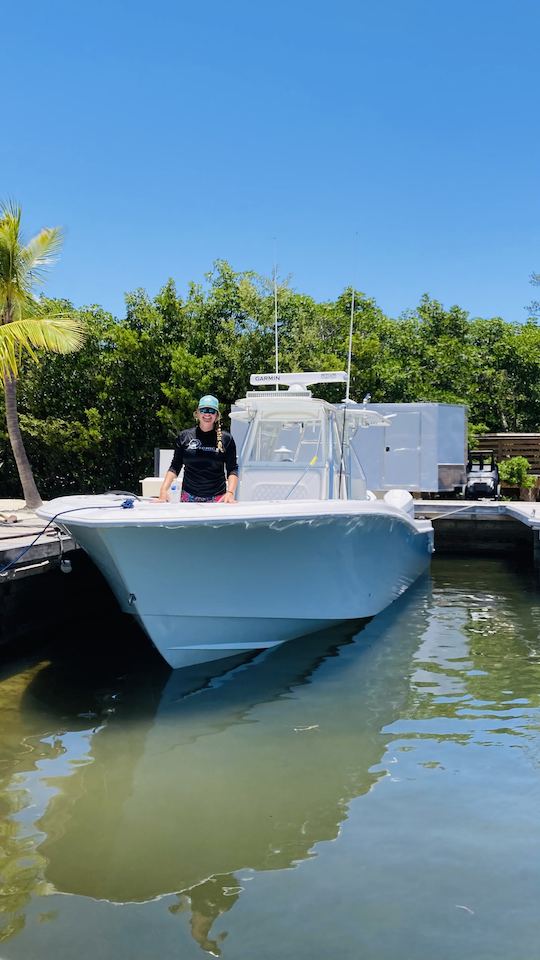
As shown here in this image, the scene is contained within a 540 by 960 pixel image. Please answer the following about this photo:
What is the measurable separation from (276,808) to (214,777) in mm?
604

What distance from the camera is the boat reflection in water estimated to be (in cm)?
392

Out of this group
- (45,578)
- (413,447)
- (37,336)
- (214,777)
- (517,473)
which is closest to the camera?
(214,777)

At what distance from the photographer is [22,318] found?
14219 millimetres

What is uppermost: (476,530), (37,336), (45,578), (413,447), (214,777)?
(37,336)

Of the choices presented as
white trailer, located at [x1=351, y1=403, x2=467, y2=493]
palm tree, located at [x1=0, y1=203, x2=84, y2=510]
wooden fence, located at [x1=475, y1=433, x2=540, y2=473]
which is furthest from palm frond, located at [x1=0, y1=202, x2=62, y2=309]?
wooden fence, located at [x1=475, y1=433, x2=540, y2=473]

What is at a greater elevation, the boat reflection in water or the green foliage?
the green foliage

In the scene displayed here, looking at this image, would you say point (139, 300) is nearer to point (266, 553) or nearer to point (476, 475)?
point (476, 475)

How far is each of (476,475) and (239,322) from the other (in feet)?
22.1

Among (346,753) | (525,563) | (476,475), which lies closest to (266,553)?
(346,753)

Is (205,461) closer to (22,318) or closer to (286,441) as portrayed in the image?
(286,441)

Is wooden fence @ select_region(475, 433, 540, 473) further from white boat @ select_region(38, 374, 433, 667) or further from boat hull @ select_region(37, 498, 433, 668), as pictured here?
boat hull @ select_region(37, 498, 433, 668)

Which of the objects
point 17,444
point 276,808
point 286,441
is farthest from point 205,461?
point 17,444

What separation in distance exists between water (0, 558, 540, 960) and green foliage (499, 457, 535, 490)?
1171cm

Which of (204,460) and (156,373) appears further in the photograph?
(156,373)
